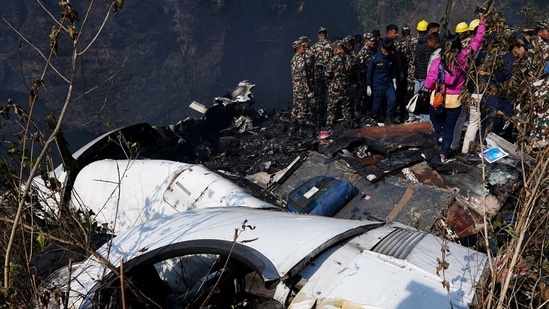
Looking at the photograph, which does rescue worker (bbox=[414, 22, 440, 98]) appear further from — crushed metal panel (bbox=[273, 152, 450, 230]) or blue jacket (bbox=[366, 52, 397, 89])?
crushed metal panel (bbox=[273, 152, 450, 230])

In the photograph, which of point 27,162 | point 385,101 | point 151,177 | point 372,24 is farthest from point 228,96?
point 372,24

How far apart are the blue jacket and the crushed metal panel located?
9.43 feet

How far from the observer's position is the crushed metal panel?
15.1 feet

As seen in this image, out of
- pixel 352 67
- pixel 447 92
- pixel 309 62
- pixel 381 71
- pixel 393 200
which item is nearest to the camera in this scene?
pixel 393 200

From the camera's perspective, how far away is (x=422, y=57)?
7520mm

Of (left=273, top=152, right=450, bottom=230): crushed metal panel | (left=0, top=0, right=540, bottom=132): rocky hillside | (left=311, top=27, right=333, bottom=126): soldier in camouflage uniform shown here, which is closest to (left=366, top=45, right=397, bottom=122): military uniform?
(left=311, top=27, right=333, bottom=126): soldier in camouflage uniform

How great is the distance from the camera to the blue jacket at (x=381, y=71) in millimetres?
7605

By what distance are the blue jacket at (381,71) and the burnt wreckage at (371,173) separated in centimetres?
169

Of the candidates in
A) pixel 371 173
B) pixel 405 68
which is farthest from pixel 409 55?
pixel 371 173

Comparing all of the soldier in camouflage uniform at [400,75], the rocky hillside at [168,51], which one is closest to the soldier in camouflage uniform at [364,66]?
the soldier in camouflage uniform at [400,75]

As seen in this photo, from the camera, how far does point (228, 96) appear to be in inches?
395

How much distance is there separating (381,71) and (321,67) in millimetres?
1354

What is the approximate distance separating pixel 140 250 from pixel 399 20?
2086 cm

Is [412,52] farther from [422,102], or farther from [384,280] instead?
[384,280]
